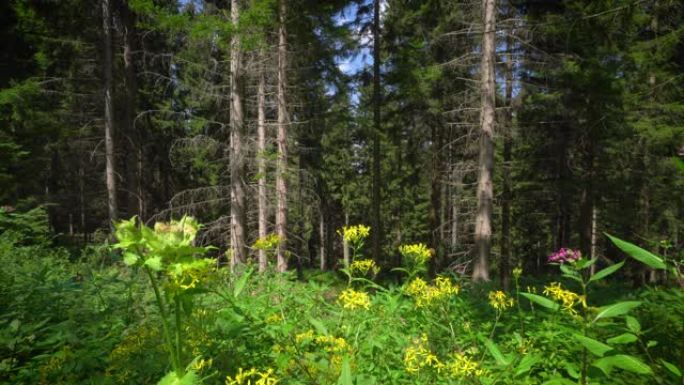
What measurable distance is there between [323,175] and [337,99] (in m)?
3.50

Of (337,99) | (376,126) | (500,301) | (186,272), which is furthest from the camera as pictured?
(337,99)

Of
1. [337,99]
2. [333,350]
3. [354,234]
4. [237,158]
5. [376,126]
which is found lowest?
[333,350]

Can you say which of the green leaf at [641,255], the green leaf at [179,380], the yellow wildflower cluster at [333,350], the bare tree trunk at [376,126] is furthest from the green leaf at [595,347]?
the bare tree trunk at [376,126]

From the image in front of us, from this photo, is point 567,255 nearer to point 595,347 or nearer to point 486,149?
point 595,347

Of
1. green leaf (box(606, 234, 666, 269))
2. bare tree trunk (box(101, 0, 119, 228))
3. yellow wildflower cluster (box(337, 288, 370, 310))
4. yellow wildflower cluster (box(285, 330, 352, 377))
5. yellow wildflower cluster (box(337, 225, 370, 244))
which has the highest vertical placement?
bare tree trunk (box(101, 0, 119, 228))

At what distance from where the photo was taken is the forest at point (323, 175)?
187cm

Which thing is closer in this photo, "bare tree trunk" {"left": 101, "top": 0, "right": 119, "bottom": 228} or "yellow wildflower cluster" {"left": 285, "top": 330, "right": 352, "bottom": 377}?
"yellow wildflower cluster" {"left": 285, "top": 330, "right": 352, "bottom": 377}

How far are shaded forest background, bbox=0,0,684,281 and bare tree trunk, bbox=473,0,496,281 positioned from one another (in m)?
0.23

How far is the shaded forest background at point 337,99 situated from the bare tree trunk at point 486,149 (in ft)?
0.77

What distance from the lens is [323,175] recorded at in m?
15.3

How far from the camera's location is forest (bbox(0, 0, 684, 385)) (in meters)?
1.87

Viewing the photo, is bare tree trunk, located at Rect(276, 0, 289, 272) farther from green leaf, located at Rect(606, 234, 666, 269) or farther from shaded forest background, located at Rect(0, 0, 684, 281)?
green leaf, located at Rect(606, 234, 666, 269)

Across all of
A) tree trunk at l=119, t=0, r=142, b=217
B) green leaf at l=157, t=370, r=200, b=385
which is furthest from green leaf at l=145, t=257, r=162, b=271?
tree trunk at l=119, t=0, r=142, b=217

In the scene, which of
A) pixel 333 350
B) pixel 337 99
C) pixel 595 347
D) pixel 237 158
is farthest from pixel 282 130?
pixel 595 347
